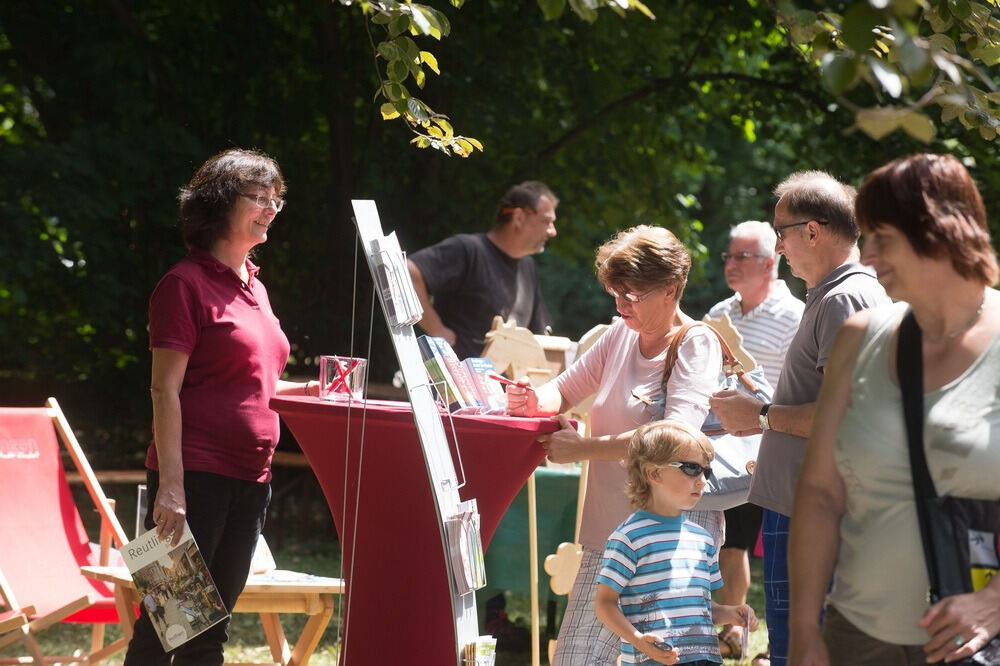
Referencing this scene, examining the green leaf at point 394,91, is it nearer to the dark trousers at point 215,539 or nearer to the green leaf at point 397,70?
the green leaf at point 397,70

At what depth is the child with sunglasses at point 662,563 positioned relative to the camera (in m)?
2.92

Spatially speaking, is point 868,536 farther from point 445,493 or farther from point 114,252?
point 114,252

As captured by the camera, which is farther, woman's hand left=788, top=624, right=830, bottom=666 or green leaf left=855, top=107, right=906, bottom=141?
woman's hand left=788, top=624, right=830, bottom=666

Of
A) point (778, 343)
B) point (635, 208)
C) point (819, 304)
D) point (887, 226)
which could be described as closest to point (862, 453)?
point (887, 226)

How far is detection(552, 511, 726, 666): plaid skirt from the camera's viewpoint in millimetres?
3348

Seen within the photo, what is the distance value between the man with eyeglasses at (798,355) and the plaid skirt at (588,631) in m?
0.36

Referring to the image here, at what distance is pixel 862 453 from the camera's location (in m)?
1.91

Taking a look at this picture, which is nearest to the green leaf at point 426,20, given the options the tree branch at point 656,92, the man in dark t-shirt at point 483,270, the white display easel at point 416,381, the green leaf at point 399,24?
the green leaf at point 399,24

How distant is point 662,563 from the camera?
9.66ft

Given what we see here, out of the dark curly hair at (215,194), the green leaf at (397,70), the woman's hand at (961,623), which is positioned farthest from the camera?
the dark curly hair at (215,194)

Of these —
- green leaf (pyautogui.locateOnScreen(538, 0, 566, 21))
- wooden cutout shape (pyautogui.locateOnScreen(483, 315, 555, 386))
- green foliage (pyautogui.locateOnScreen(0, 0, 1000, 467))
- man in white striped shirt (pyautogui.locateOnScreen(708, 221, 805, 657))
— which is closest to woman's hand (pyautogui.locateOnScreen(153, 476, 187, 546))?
green leaf (pyautogui.locateOnScreen(538, 0, 566, 21))

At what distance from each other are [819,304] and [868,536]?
1069mm

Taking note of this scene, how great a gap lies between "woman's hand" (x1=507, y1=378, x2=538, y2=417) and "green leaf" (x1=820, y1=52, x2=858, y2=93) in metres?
1.99

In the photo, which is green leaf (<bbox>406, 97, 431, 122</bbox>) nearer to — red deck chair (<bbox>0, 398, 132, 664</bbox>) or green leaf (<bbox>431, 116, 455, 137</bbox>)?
green leaf (<bbox>431, 116, 455, 137</bbox>)
